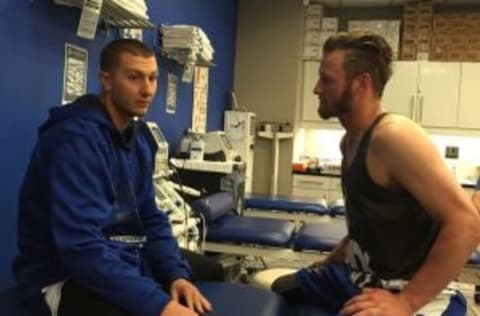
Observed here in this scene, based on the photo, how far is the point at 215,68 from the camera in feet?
16.7

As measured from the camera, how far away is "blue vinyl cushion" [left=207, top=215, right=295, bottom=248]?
3.07 meters

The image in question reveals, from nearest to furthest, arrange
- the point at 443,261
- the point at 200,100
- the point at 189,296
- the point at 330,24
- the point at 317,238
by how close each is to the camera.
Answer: the point at 443,261
the point at 189,296
the point at 317,238
the point at 200,100
the point at 330,24

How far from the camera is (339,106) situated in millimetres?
1574

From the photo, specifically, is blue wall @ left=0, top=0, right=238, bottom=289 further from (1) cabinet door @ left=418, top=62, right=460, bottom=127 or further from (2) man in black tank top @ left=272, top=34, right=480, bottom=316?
(1) cabinet door @ left=418, top=62, right=460, bottom=127

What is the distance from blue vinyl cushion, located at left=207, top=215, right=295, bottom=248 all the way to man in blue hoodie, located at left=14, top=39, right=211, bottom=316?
48.4 inches

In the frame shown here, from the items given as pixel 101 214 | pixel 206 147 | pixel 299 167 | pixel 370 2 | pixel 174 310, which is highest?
pixel 370 2

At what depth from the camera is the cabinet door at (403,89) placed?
568cm

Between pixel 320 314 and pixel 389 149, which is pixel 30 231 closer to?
pixel 320 314

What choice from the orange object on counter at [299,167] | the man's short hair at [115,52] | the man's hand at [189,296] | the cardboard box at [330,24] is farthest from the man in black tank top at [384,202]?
the cardboard box at [330,24]

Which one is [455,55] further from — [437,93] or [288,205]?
[288,205]

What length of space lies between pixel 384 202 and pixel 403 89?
4513 millimetres

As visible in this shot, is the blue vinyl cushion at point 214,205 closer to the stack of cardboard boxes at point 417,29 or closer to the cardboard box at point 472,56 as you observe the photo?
the stack of cardboard boxes at point 417,29

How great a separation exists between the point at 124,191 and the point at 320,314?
73 centimetres

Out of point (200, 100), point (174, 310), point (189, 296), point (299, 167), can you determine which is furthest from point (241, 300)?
point (299, 167)
